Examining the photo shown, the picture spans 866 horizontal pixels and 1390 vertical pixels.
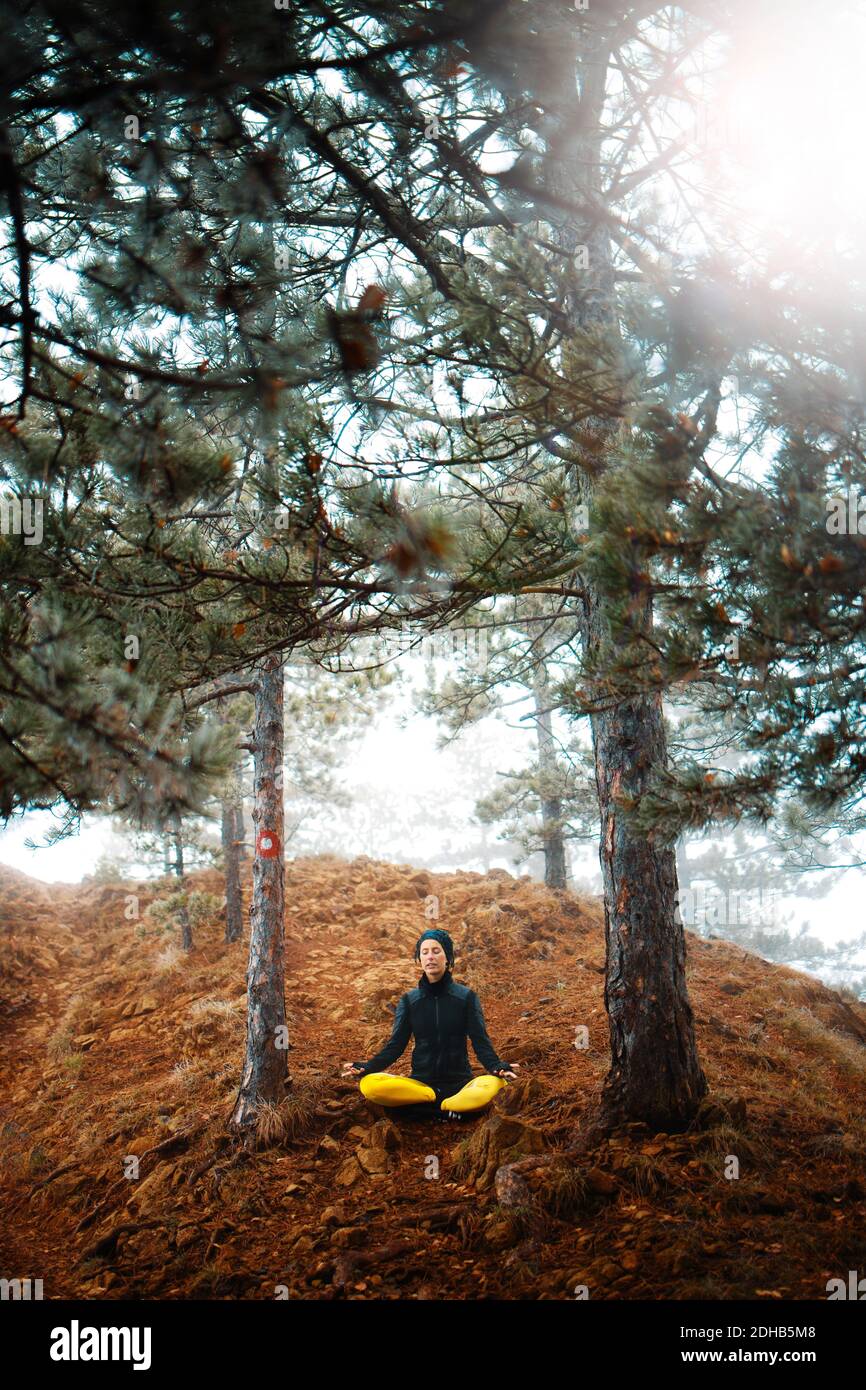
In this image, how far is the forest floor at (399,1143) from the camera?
150 inches

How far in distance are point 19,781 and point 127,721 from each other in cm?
45

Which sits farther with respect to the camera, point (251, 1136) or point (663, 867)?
point (251, 1136)

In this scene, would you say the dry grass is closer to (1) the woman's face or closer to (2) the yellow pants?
(2) the yellow pants

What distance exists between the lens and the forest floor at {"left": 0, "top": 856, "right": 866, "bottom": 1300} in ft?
12.5

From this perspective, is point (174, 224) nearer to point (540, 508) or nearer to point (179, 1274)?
point (540, 508)

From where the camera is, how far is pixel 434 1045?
17.7 ft

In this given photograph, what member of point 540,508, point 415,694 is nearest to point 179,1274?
point 540,508

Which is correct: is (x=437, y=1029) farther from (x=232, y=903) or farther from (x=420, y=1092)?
(x=232, y=903)

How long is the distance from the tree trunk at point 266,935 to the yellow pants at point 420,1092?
1.08 meters

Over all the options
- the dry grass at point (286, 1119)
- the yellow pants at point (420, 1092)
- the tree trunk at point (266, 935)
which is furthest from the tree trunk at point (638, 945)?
the tree trunk at point (266, 935)

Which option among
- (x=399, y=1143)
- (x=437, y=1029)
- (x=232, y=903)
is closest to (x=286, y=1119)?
(x=399, y=1143)

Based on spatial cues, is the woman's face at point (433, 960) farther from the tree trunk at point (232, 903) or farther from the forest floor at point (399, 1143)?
the tree trunk at point (232, 903)

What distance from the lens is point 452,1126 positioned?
5488mm

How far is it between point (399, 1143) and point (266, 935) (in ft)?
6.15
